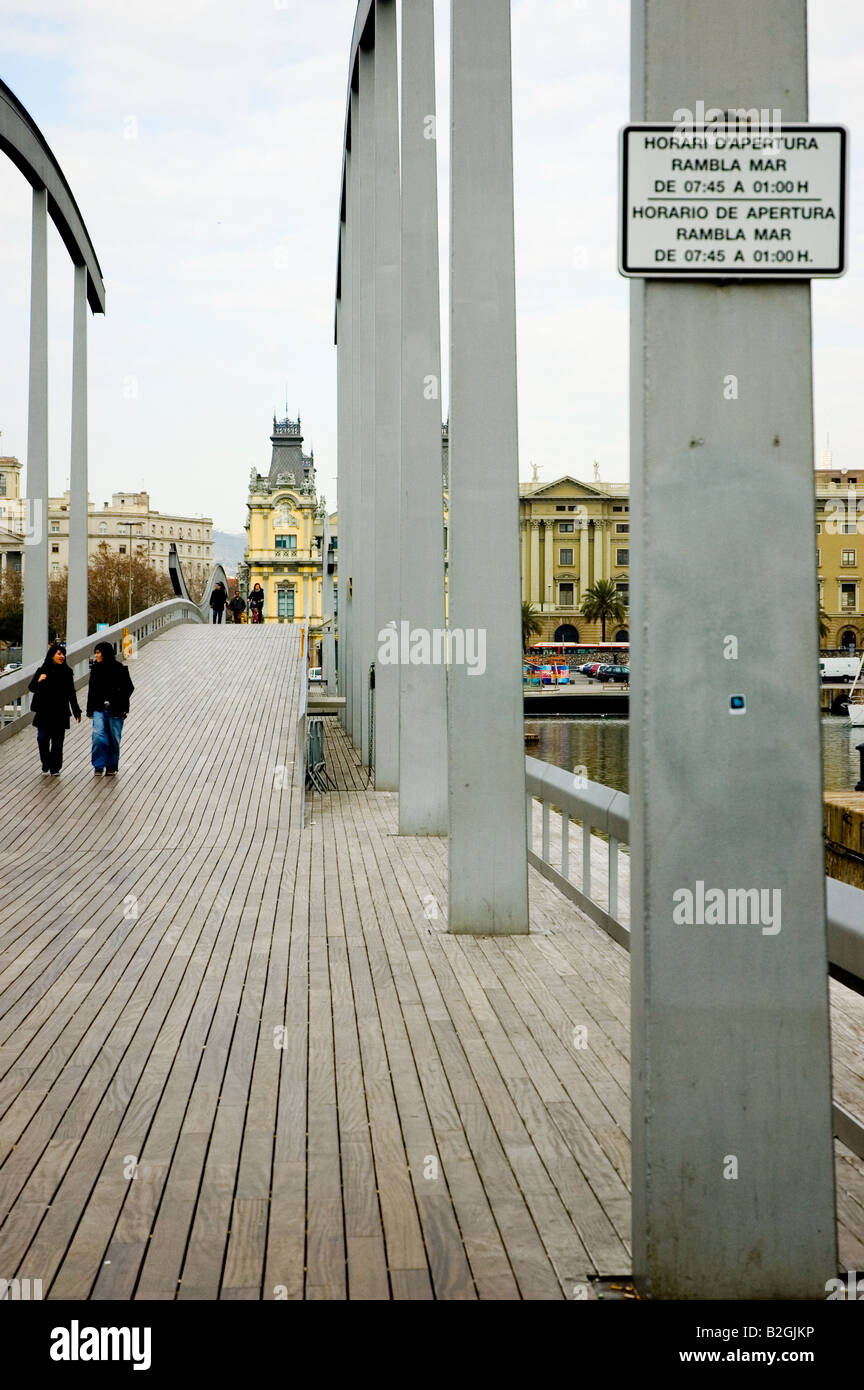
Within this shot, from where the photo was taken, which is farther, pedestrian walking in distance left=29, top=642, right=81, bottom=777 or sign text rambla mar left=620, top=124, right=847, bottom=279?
pedestrian walking in distance left=29, top=642, right=81, bottom=777

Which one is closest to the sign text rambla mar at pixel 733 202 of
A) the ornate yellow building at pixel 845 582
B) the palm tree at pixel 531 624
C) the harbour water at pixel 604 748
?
the harbour water at pixel 604 748

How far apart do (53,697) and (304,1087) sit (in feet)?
36.8

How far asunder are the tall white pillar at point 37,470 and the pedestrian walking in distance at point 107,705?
7.47 metres

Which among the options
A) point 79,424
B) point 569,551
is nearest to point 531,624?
point 569,551

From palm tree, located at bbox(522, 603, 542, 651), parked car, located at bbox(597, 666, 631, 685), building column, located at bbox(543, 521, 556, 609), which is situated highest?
building column, located at bbox(543, 521, 556, 609)

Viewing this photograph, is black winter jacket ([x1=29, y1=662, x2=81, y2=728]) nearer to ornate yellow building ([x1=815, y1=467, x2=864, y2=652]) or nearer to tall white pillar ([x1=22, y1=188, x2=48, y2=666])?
tall white pillar ([x1=22, y1=188, x2=48, y2=666])

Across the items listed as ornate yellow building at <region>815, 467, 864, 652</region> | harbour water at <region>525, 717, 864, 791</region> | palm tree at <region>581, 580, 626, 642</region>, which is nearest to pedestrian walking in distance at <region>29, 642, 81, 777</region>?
harbour water at <region>525, 717, 864, 791</region>

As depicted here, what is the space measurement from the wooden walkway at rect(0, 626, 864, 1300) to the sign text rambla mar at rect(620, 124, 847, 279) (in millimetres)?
2624

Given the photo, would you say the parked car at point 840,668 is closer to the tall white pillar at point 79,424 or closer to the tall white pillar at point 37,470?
the tall white pillar at point 79,424

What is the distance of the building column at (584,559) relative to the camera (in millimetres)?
108125

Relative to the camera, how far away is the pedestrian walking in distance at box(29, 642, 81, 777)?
16.0m
